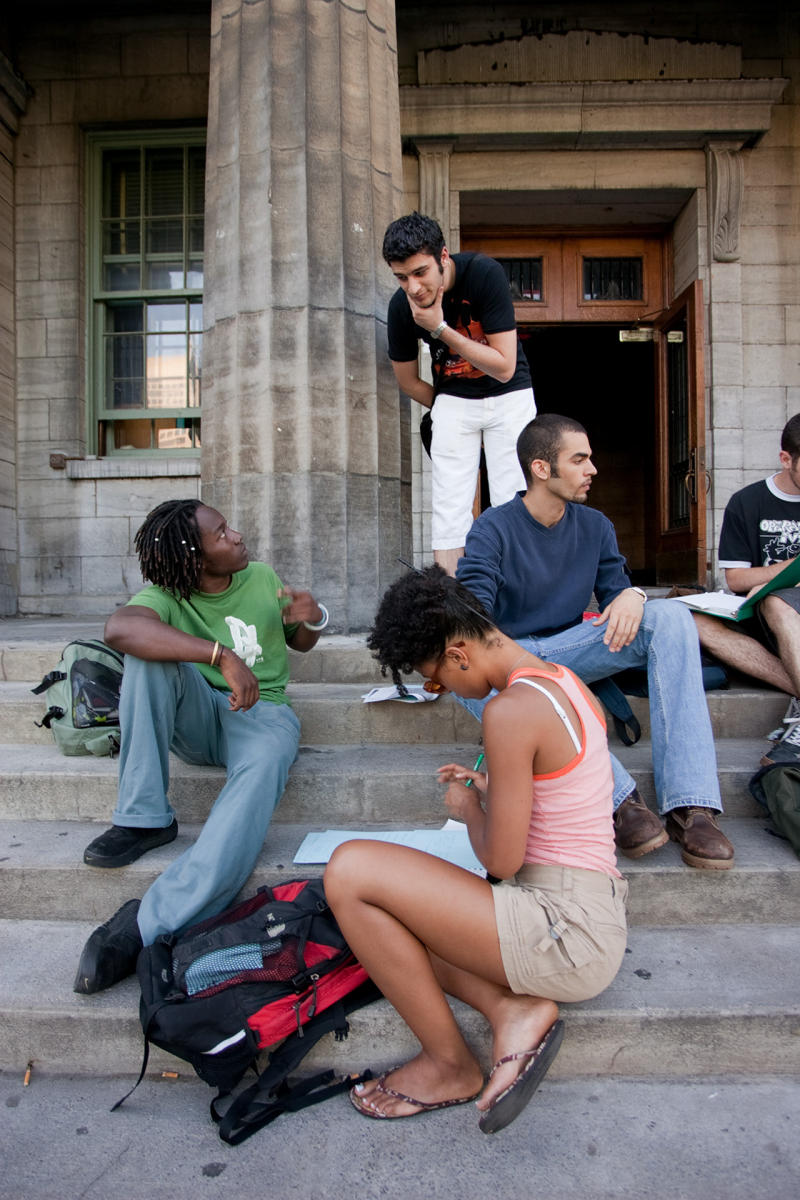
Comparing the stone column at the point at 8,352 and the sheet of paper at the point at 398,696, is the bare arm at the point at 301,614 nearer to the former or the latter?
the sheet of paper at the point at 398,696

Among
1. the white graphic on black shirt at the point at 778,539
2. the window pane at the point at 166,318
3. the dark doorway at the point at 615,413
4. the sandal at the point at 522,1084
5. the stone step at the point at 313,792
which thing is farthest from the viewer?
the dark doorway at the point at 615,413

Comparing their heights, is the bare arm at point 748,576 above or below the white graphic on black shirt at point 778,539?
below

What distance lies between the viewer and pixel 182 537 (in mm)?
3008

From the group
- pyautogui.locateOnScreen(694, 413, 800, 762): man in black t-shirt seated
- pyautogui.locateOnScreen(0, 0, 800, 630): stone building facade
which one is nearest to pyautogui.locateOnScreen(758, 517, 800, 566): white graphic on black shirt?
pyautogui.locateOnScreen(694, 413, 800, 762): man in black t-shirt seated

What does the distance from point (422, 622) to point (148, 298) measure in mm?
6762

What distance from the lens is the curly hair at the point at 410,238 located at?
135 inches

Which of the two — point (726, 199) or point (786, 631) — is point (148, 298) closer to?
point (726, 199)

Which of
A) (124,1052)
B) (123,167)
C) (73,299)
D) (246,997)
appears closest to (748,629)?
(246,997)

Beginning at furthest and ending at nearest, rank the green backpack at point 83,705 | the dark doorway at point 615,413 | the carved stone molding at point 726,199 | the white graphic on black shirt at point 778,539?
1. the dark doorway at point 615,413
2. the carved stone molding at point 726,199
3. the white graphic on black shirt at point 778,539
4. the green backpack at point 83,705

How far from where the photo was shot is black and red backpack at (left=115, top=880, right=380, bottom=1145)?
78.6 inches

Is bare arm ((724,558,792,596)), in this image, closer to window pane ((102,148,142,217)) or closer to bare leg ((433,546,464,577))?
bare leg ((433,546,464,577))

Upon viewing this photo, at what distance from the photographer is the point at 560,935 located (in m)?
1.94

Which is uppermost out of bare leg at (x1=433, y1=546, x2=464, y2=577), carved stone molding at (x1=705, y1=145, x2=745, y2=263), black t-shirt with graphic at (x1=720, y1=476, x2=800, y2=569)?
carved stone molding at (x1=705, y1=145, x2=745, y2=263)

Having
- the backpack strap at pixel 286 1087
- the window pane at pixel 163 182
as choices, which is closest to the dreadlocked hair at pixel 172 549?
the backpack strap at pixel 286 1087
